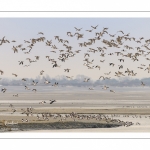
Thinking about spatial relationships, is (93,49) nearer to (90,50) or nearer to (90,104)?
(90,50)


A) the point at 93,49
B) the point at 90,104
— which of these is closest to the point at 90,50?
the point at 93,49

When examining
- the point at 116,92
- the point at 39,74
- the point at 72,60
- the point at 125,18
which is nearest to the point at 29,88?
the point at 39,74

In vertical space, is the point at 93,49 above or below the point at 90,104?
above

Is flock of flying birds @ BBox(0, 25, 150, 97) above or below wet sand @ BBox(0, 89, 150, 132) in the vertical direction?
above

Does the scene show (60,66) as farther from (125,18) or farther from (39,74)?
(125,18)

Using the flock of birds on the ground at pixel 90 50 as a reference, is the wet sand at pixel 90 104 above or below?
below

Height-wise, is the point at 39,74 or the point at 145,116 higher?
the point at 39,74

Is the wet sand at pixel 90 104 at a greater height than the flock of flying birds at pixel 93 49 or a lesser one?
lesser

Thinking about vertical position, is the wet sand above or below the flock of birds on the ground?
below

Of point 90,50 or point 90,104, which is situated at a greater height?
point 90,50
